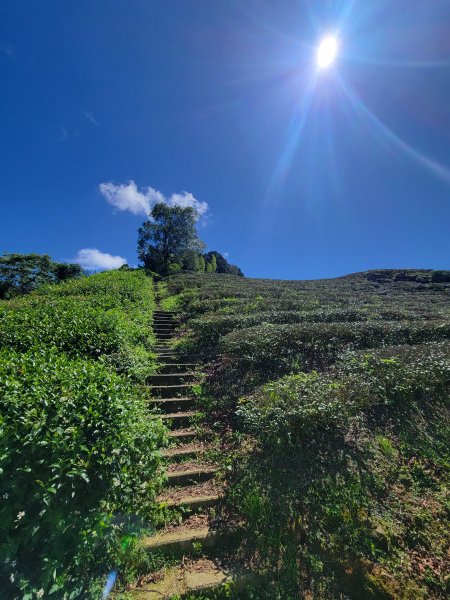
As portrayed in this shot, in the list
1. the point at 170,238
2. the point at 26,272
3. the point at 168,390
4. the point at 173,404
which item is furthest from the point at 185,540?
the point at 170,238

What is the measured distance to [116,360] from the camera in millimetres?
6969

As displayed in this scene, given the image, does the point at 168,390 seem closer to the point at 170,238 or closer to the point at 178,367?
the point at 178,367

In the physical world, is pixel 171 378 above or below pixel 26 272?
below

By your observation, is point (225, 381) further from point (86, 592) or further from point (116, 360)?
point (86, 592)

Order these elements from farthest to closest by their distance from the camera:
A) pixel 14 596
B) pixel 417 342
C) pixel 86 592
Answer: pixel 417 342 < pixel 86 592 < pixel 14 596

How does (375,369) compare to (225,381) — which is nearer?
(375,369)

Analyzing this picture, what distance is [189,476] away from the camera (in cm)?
465

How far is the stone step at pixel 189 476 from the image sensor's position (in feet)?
15.0

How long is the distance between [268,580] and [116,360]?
522 cm

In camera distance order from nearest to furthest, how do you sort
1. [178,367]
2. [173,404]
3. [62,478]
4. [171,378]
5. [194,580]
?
[62,478], [194,580], [173,404], [171,378], [178,367]

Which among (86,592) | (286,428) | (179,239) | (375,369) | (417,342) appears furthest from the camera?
(179,239)

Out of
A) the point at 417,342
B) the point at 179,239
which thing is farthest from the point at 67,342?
the point at 179,239

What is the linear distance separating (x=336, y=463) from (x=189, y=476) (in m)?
2.40

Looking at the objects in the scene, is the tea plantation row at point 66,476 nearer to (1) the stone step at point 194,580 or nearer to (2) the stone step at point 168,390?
(1) the stone step at point 194,580
